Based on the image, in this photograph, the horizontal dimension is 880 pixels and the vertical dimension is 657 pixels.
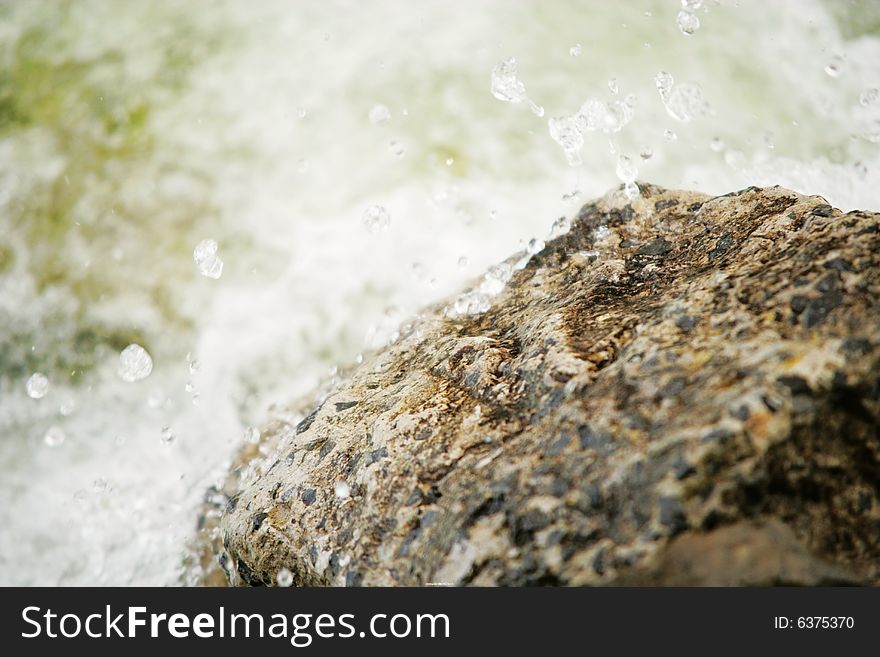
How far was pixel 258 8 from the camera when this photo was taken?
7.01m

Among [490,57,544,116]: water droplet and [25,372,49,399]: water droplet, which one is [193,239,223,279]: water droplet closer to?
[25,372,49,399]: water droplet

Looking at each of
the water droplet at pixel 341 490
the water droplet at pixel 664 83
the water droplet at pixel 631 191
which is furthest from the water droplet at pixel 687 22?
the water droplet at pixel 341 490

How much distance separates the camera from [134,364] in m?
5.04

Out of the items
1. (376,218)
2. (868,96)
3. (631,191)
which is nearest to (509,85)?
(376,218)

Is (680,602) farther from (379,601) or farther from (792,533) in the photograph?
(379,601)

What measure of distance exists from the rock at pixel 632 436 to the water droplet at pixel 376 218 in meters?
2.99

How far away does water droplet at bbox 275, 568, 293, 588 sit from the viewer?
2240mm

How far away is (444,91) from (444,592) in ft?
17.8

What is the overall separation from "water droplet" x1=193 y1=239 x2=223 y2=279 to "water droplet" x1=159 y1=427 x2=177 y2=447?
1.30m

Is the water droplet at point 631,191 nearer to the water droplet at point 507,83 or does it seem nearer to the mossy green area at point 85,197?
the water droplet at point 507,83

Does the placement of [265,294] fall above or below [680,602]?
below

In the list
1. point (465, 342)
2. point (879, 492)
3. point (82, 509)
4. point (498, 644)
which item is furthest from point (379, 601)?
point (82, 509)

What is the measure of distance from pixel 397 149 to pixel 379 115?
1.44 ft

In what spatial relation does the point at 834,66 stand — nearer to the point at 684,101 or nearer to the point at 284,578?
the point at 684,101
